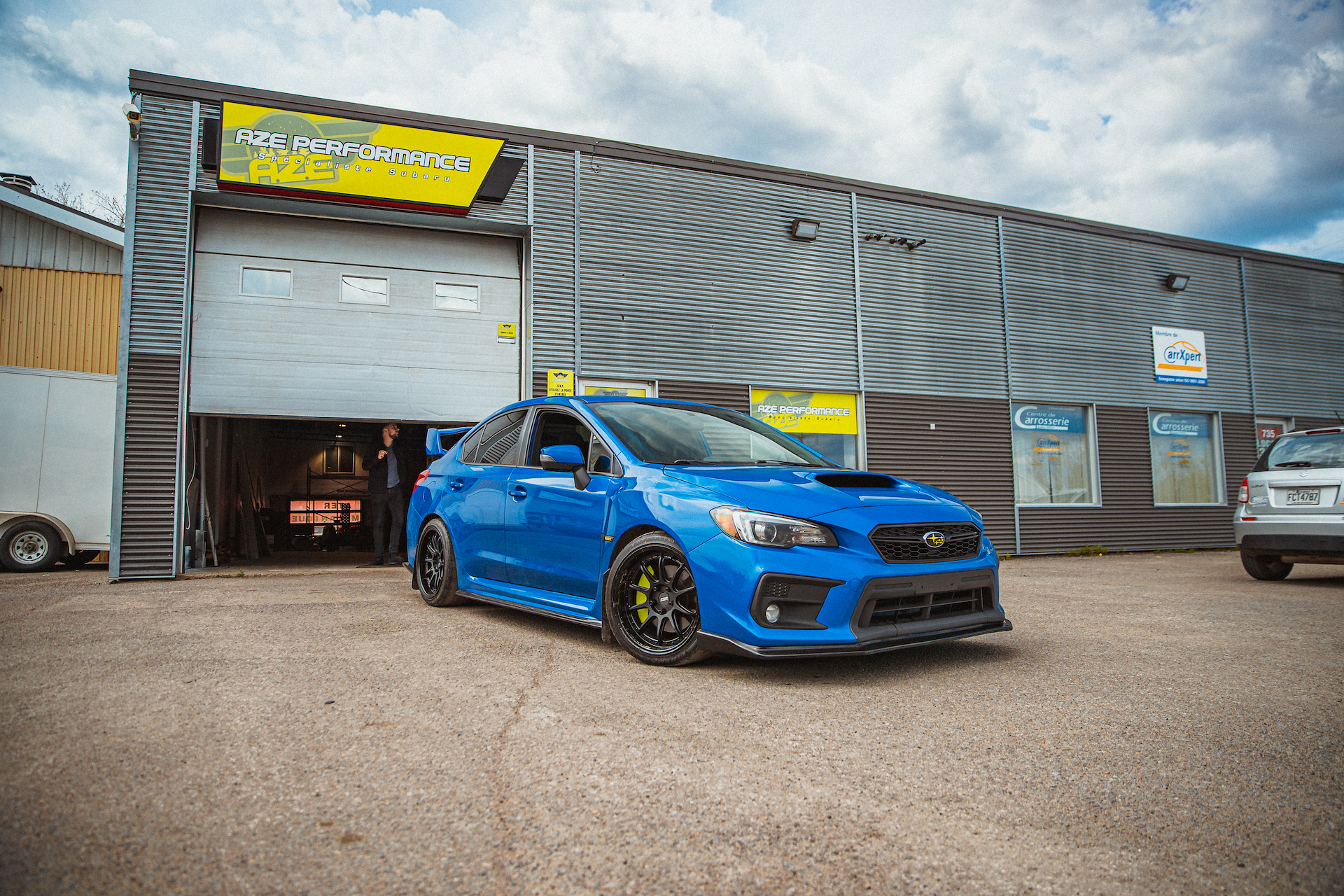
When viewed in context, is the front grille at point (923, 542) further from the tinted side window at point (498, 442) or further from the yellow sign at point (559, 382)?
the yellow sign at point (559, 382)

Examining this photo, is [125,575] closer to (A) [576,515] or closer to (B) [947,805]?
(A) [576,515]

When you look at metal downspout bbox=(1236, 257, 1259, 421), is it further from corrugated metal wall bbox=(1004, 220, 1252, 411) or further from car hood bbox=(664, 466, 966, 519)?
car hood bbox=(664, 466, 966, 519)

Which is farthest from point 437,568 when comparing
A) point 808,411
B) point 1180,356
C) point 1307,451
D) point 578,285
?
A: point 1180,356

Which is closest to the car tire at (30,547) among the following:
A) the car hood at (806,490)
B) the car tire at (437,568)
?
the car tire at (437,568)

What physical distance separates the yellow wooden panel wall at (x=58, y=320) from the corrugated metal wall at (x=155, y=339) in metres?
2.76

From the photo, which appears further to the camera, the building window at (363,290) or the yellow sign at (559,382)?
the yellow sign at (559,382)

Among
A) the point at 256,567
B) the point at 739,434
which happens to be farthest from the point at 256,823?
the point at 256,567

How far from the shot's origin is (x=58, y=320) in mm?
10797

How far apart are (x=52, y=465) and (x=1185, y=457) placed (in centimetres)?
1759

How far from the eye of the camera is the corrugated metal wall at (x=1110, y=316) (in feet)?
42.5

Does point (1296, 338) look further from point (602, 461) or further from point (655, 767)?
point (655, 767)

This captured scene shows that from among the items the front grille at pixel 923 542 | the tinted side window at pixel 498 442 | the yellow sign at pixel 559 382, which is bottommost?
the front grille at pixel 923 542

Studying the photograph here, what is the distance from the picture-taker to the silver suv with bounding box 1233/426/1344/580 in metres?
6.99

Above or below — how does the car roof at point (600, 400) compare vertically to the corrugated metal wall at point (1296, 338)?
below
